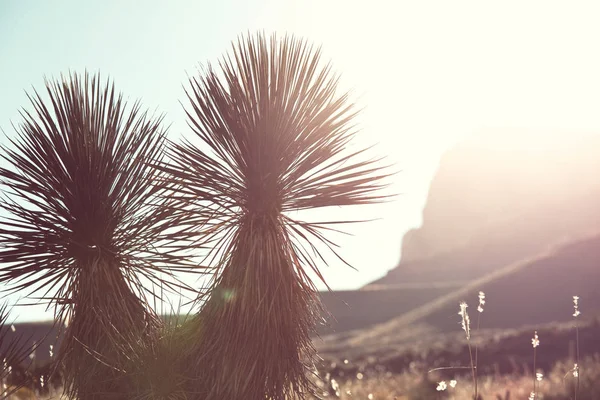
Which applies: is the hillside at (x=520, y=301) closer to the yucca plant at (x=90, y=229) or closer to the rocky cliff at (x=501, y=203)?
the yucca plant at (x=90, y=229)

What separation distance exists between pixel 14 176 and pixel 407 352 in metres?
17.1

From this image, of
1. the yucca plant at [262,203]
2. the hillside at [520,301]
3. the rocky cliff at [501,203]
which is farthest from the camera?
the rocky cliff at [501,203]

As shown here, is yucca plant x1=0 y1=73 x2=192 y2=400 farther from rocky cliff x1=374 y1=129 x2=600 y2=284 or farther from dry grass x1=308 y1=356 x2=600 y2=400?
rocky cliff x1=374 y1=129 x2=600 y2=284

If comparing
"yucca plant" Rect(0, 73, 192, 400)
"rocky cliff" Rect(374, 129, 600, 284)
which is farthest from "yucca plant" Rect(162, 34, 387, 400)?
"rocky cliff" Rect(374, 129, 600, 284)

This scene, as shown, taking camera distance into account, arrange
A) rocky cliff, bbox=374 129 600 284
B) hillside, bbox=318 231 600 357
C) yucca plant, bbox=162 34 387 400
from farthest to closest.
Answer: rocky cliff, bbox=374 129 600 284 < hillside, bbox=318 231 600 357 < yucca plant, bbox=162 34 387 400

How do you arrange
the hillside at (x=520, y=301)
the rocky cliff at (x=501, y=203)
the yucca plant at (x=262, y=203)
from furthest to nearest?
the rocky cliff at (x=501, y=203)
the hillside at (x=520, y=301)
the yucca plant at (x=262, y=203)

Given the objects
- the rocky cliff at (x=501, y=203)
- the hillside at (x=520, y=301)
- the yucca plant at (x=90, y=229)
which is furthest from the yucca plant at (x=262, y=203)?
the rocky cliff at (x=501, y=203)

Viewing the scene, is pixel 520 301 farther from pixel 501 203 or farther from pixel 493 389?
pixel 501 203

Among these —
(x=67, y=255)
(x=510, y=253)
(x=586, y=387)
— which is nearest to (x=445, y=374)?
(x=586, y=387)

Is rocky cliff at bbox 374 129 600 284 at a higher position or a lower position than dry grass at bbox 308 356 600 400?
higher

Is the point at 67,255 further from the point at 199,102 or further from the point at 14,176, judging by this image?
the point at 199,102

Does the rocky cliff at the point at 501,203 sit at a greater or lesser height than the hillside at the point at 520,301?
greater

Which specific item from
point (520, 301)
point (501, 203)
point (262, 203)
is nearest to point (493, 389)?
point (262, 203)

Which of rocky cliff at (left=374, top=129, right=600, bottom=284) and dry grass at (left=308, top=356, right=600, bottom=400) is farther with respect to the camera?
rocky cliff at (left=374, top=129, right=600, bottom=284)
